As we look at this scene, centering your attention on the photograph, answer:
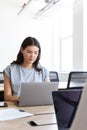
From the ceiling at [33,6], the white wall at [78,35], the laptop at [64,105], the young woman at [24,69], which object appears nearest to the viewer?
the laptop at [64,105]

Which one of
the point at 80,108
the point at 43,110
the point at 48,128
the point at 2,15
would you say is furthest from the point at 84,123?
the point at 2,15

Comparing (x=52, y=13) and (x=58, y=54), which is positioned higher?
(x=52, y=13)

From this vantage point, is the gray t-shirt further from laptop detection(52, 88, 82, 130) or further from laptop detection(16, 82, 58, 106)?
laptop detection(52, 88, 82, 130)

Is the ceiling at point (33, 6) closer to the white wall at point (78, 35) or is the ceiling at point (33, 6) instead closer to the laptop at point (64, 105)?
the white wall at point (78, 35)

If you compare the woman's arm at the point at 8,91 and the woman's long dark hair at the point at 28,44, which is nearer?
the woman's arm at the point at 8,91

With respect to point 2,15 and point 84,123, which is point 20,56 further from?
point 2,15

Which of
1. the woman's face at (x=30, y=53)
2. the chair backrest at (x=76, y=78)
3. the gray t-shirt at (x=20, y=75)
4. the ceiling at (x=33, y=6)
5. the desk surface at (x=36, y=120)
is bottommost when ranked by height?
the desk surface at (x=36, y=120)

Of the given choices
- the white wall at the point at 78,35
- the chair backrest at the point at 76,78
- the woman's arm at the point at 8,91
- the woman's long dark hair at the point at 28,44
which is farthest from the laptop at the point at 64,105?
the white wall at the point at 78,35

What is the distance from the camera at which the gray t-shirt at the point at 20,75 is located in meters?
2.08

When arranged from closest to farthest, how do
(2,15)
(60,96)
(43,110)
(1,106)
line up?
(60,96), (43,110), (1,106), (2,15)

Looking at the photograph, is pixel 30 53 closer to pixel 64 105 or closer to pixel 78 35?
pixel 64 105

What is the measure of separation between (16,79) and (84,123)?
178cm

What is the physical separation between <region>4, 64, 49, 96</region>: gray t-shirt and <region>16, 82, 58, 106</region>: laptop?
0.45 meters

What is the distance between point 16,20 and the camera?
19.1 ft
